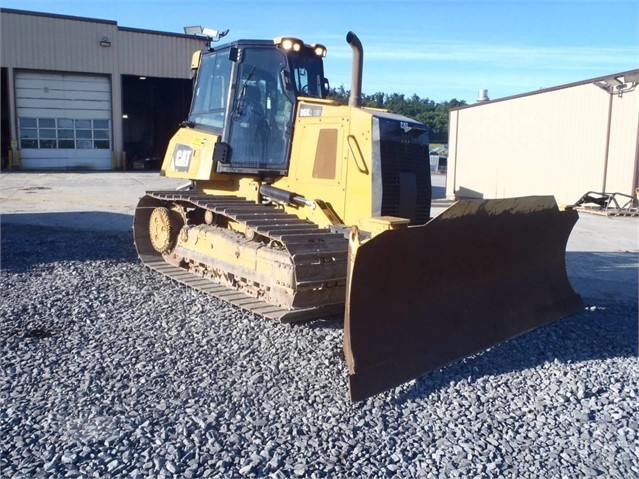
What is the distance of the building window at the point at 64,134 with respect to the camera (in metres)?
30.1

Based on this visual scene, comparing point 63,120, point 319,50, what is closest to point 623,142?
point 319,50

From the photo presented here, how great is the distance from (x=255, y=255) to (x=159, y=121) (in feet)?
104

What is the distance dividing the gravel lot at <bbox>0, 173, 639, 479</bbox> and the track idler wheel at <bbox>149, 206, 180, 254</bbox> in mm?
1668

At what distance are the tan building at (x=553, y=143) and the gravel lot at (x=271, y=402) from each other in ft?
45.0

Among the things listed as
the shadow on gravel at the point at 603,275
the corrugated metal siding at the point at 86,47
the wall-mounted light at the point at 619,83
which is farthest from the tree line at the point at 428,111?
the shadow on gravel at the point at 603,275

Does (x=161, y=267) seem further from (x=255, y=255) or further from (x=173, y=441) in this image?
(x=173, y=441)

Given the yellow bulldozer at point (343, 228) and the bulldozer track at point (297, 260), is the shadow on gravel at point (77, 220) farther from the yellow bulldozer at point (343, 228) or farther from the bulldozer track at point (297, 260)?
the bulldozer track at point (297, 260)

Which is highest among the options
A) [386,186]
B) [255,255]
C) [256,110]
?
[256,110]

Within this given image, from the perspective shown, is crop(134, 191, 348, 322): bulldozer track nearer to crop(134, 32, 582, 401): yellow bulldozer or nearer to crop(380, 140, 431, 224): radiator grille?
crop(134, 32, 582, 401): yellow bulldozer

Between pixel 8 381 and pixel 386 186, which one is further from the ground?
pixel 386 186

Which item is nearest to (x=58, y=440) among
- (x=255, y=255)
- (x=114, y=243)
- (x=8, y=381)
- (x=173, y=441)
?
(x=173, y=441)

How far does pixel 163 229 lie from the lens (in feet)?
27.4

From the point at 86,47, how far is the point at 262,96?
26.1m

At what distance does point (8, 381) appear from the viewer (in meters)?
4.55
